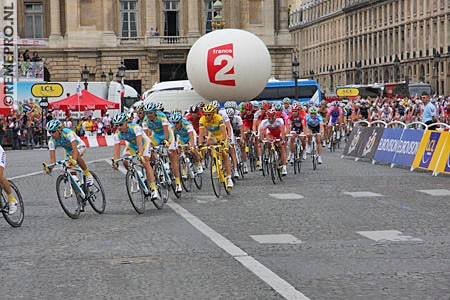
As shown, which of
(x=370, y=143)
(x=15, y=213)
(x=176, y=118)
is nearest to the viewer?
(x=15, y=213)

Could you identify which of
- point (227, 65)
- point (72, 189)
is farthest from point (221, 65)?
point (72, 189)

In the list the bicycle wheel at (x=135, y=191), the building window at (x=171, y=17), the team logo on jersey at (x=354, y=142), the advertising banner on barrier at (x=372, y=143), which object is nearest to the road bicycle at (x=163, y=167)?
the bicycle wheel at (x=135, y=191)

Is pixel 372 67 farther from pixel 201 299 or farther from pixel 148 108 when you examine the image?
pixel 201 299

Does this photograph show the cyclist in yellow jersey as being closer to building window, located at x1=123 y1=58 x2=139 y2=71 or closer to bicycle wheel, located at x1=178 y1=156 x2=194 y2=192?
bicycle wheel, located at x1=178 y1=156 x2=194 y2=192

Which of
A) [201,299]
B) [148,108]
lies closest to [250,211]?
[148,108]

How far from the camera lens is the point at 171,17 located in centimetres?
8631

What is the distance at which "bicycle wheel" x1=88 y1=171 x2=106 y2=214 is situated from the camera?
16422 millimetres

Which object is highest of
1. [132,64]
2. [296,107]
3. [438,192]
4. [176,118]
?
[132,64]

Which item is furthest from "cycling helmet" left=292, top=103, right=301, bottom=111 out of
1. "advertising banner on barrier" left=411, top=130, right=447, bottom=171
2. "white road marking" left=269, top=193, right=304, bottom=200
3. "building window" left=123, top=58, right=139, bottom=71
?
"building window" left=123, top=58, right=139, bottom=71

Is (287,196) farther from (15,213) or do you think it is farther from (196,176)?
(15,213)

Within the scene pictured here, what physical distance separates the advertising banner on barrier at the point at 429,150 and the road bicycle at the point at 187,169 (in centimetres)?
568

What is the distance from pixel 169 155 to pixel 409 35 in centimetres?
10923

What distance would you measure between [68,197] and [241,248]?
15.8 feet

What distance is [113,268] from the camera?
10.6 m
